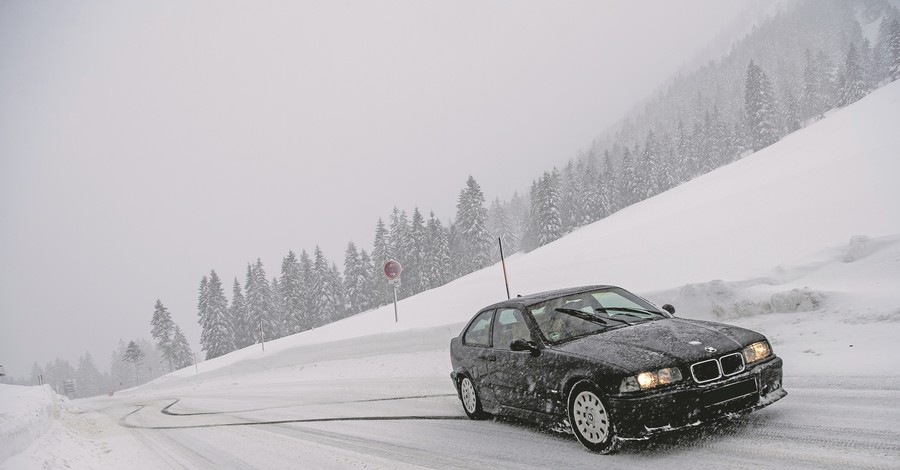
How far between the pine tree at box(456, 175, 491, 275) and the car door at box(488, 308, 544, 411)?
57.4 metres

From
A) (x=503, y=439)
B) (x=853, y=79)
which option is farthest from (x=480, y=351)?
(x=853, y=79)

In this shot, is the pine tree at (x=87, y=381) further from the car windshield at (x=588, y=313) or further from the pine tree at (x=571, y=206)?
the car windshield at (x=588, y=313)

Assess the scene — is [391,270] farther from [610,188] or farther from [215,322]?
[610,188]

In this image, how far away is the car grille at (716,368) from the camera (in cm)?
400

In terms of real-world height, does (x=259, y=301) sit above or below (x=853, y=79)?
below

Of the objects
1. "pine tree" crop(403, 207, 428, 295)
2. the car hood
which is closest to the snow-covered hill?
the car hood

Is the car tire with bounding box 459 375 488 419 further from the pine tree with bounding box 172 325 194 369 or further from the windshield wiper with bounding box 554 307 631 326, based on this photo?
the pine tree with bounding box 172 325 194 369

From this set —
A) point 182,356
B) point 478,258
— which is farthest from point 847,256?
point 182,356

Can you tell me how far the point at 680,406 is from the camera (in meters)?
3.92

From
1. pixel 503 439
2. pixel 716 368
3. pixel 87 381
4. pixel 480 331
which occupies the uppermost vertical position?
pixel 480 331

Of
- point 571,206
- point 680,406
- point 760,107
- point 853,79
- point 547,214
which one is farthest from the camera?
point 571,206

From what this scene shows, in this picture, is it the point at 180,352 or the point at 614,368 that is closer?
the point at 614,368

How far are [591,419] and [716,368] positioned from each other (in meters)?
1.12

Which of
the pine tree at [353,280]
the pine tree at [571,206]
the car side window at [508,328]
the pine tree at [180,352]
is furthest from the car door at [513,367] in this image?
the pine tree at [180,352]
